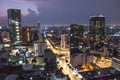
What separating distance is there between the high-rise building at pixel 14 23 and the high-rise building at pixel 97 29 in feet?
40.3

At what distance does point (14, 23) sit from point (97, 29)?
14.8 meters

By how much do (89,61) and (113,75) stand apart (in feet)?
19.9

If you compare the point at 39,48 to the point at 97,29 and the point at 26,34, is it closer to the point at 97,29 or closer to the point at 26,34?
the point at 26,34

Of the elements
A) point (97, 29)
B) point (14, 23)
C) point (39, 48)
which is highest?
point (14, 23)

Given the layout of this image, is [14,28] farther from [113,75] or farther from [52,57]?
[113,75]

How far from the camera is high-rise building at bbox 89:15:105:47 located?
3364 cm

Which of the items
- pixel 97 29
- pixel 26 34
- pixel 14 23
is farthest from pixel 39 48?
pixel 97 29

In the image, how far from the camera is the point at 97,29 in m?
36.3

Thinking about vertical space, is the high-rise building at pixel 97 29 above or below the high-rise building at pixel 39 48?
above

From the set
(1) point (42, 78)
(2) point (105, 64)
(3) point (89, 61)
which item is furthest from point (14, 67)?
(2) point (105, 64)

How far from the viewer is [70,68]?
16969 millimetres

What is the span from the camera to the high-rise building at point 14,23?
108ft

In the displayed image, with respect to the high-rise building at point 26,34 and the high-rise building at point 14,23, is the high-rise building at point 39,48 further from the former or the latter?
the high-rise building at point 14,23

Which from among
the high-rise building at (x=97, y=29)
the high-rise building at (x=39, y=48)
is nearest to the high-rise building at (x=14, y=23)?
the high-rise building at (x=39, y=48)
